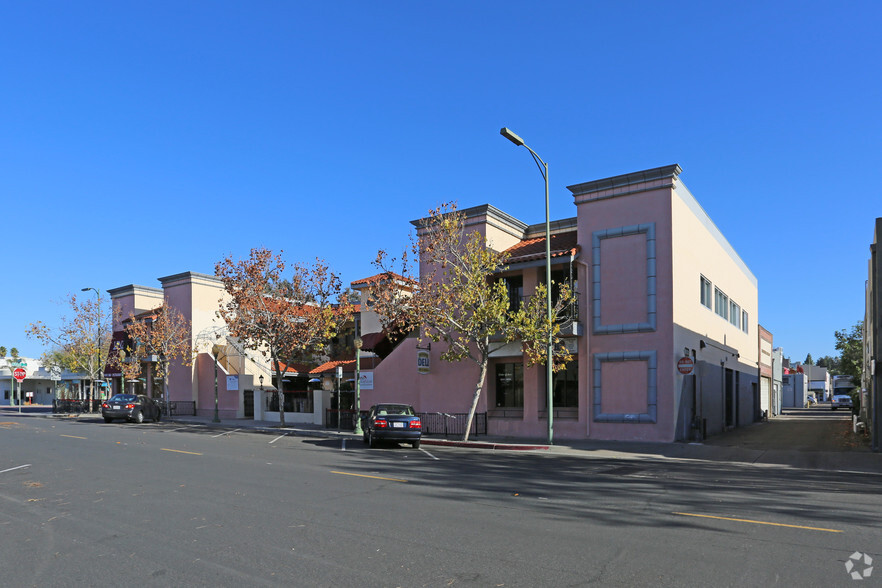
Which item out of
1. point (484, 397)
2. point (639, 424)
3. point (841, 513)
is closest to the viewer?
point (841, 513)

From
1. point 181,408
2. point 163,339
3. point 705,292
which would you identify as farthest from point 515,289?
point 181,408

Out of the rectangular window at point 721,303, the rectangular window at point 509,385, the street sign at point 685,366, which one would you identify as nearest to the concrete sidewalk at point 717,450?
the rectangular window at point 509,385

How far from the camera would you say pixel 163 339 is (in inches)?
1655

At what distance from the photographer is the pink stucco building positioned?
2312 centimetres

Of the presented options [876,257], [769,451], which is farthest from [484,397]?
[876,257]

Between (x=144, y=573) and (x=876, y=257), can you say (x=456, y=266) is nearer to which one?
(x=876, y=257)

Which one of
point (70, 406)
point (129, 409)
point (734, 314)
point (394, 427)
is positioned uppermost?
point (734, 314)

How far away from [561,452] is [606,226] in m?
8.97

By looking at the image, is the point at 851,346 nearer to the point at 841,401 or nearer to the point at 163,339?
the point at 841,401

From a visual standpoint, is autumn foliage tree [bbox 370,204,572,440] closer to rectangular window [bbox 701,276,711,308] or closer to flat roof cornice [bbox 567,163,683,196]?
flat roof cornice [bbox 567,163,683,196]

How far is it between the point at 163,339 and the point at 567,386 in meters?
28.1

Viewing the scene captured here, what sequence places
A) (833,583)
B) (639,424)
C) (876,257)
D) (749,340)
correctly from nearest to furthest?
(833,583) < (876,257) < (639,424) < (749,340)

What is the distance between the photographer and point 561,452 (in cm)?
2033

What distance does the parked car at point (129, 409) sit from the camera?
35000mm
